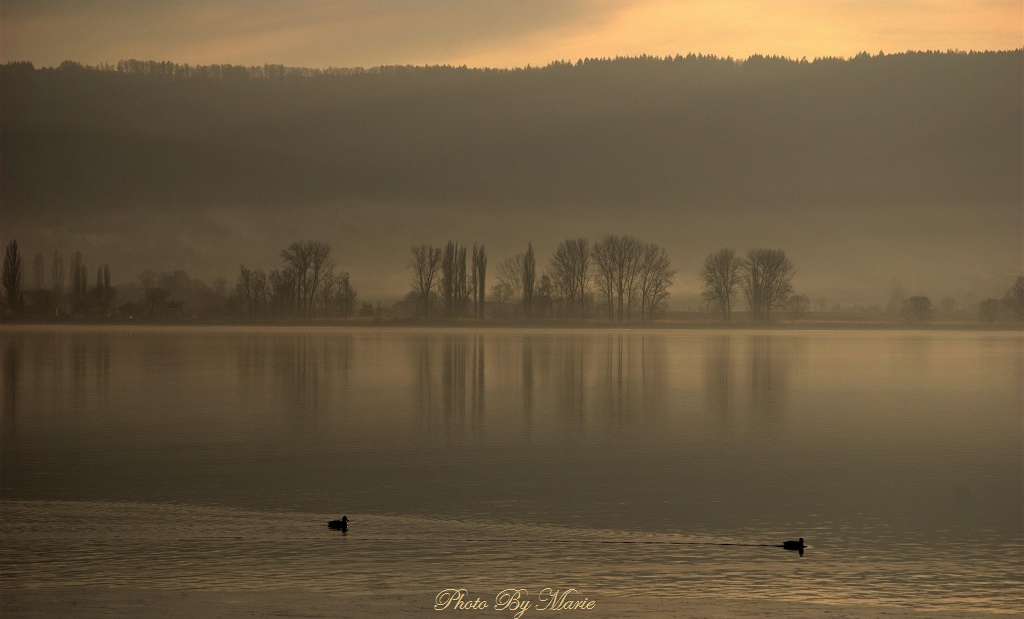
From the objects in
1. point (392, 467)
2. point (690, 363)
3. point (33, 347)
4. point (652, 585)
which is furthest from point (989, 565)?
point (33, 347)

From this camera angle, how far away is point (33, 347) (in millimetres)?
71125

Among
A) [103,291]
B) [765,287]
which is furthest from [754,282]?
[103,291]

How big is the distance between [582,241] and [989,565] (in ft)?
459

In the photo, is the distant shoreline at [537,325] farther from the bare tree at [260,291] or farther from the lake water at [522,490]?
the lake water at [522,490]

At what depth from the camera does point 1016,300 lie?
161 metres

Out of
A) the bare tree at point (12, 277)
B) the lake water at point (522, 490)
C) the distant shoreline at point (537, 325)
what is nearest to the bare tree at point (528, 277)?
the distant shoreline at point (537, 325)

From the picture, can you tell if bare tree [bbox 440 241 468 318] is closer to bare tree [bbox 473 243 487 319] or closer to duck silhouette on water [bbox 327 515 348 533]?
bare tree [bbox 473 243 487 319]

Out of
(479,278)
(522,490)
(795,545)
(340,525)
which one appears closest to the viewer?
(795,545)

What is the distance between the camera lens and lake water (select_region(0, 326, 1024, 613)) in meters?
13.5

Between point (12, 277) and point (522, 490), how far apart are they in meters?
142

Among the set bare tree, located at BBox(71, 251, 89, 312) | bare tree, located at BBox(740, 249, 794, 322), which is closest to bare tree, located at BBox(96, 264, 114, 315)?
bare tree, located at BBox(71, 251, 89, 312)

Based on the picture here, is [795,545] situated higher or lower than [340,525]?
lower

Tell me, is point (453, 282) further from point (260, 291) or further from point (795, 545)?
point (795, 545)

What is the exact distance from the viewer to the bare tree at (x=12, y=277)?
14275 centimetres
